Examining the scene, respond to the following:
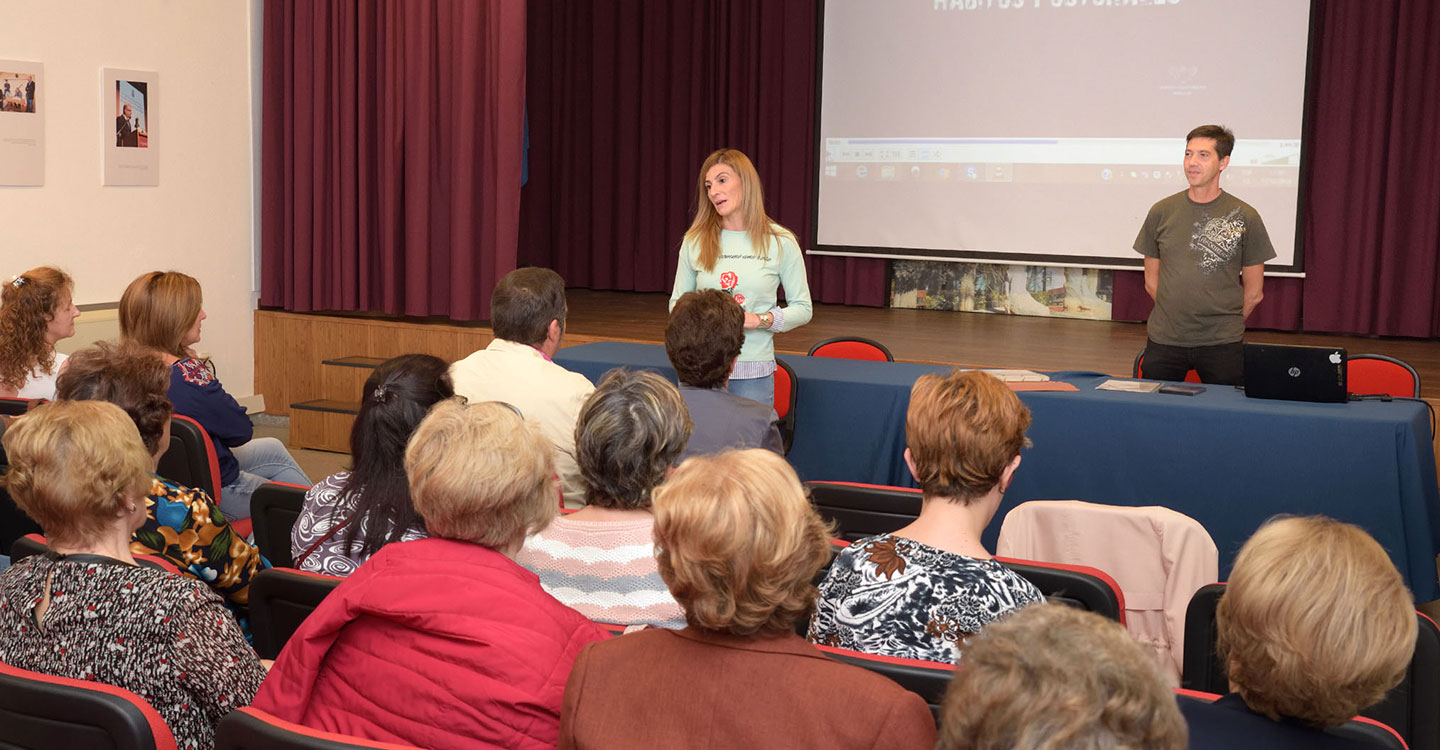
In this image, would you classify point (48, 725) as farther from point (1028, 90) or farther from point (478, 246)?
point (1028, 90)

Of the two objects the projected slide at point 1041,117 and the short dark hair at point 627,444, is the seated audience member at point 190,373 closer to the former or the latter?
the short dark hair at point 627,444

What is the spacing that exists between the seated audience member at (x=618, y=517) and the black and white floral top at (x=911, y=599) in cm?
29

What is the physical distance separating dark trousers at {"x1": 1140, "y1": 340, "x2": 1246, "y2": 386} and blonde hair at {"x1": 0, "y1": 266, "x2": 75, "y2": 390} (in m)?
3.85

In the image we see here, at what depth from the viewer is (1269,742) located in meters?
1.33

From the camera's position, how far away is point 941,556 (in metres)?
1.81

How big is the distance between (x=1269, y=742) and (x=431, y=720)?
99cm

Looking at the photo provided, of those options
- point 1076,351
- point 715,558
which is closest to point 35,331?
point 715,558

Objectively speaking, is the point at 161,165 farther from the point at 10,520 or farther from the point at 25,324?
the point at 10,520

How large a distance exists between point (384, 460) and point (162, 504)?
410mm

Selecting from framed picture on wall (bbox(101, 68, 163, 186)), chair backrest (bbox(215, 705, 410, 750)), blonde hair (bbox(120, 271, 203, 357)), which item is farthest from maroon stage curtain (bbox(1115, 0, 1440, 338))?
chair backrest (bbox(215, 705, 410, 750))

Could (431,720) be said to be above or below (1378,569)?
below

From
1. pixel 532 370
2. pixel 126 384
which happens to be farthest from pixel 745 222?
pixel 126 384

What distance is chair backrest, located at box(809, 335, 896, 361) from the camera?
5035 millimetres

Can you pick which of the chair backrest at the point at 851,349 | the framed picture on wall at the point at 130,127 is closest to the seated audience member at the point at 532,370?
the chair backrest at the point at 851,349
